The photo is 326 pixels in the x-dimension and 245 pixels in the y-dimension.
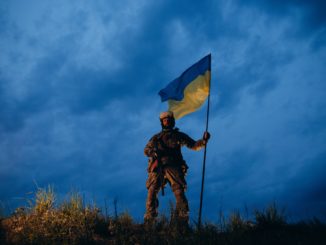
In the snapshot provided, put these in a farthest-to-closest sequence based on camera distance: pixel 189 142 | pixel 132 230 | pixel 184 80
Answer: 1. pixel 189 142
2. pixel 184 80
3. pixel 132 230

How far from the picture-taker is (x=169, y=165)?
27.9ft

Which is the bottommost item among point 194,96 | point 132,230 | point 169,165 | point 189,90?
point 132,230

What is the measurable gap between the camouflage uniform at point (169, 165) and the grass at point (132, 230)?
0.79 m

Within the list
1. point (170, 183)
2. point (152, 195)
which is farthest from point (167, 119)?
point (152, 195)

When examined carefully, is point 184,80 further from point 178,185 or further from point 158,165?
point 178,185

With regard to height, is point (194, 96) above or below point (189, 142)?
above

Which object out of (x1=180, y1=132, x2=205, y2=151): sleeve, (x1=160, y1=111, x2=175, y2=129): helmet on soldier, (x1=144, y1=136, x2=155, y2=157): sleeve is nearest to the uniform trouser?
(x1=144, y1=136, x2=155, y2=157): sleeve

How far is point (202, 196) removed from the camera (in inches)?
297

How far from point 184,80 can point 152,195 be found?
2.76 meters

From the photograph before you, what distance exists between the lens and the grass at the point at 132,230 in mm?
6297

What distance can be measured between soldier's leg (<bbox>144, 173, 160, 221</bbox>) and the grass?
695 millimetres

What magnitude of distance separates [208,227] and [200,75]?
351cm

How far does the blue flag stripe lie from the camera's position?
853cm

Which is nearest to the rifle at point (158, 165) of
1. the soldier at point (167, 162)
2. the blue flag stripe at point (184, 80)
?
the soldier at point (167, 162)
